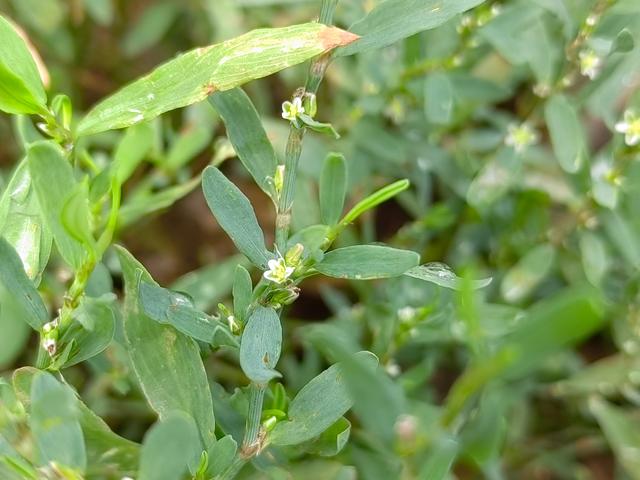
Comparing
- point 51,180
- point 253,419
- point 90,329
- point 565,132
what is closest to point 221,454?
point 253,419

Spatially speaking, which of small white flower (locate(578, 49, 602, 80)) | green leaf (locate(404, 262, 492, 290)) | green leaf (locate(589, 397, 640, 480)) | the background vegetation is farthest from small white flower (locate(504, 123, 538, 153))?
green leaf (locate(404, 262, 492, 290))

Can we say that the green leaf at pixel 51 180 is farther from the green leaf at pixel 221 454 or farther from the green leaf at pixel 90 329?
the green leaf at pixel 221 454

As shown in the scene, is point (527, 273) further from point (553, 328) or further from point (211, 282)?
point (553, 328)

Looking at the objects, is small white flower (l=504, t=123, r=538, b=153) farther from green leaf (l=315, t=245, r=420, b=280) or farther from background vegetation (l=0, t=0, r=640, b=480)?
green leaf (l=315, t=245, r=420, b=280)

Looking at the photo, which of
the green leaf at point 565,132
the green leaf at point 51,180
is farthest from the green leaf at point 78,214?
the green leaf at point 565,132

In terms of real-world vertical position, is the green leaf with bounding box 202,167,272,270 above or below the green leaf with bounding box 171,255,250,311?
above

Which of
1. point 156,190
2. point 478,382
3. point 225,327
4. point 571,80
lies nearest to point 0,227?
point 225,327
